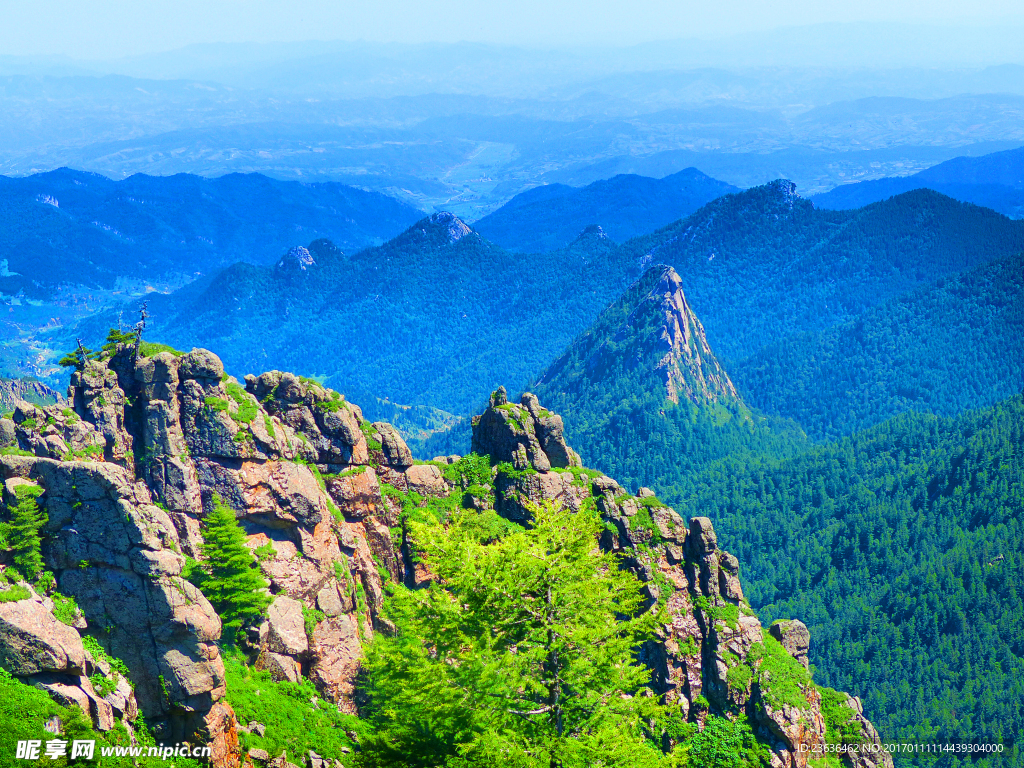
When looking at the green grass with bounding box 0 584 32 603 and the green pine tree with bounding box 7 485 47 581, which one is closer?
the green grass with bounding box 0 584 32 603

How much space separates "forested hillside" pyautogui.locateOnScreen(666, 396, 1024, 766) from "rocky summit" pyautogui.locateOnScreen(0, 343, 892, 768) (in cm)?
4928

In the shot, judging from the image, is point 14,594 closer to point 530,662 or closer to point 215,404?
point 215,404

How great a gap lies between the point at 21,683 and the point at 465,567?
22269mm

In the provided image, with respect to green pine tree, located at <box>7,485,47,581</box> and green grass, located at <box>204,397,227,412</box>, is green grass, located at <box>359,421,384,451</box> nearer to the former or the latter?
green grass, located at <box>204,397,227,412</box>

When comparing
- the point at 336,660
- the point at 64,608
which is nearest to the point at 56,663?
the point at 64,608

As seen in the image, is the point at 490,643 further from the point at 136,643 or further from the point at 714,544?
the point at 714,544

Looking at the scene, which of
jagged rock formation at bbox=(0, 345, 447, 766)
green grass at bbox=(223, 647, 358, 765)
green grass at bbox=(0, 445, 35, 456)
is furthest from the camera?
green grass at bbox=(0, 445, 35, 456)

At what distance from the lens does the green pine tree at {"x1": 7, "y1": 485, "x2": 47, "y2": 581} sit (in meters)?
50.0

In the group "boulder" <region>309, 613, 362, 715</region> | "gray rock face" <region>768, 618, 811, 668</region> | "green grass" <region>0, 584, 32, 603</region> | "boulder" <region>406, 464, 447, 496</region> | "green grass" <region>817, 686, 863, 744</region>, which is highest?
"green grass" <region>0, 584, 32, 603</region>

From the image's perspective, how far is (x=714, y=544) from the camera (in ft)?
274

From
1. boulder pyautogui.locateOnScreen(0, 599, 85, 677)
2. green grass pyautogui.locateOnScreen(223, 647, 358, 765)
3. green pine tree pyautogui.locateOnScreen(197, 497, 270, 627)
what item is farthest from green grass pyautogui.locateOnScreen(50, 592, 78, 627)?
green grass pyautogui.locateOnScreen(223, 647, 358, 765)

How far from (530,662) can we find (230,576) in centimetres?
2426

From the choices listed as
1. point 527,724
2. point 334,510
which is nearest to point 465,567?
point 527,724

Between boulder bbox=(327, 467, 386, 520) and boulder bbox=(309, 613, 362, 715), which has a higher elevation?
boulder bbox=(327, 467, 386, 520)
